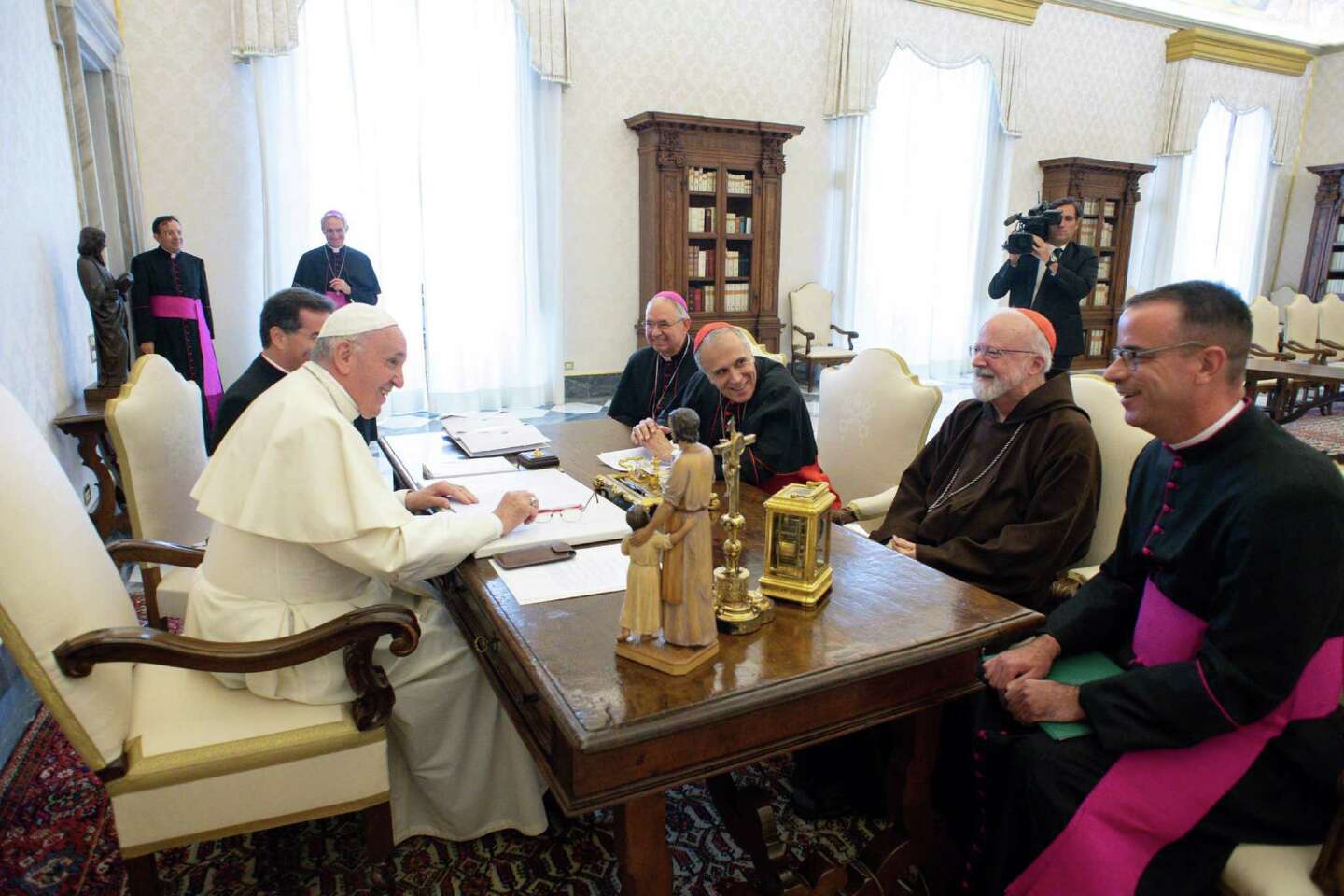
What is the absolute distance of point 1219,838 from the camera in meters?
1.41

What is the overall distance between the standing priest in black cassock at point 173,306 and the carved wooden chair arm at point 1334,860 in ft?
17.5

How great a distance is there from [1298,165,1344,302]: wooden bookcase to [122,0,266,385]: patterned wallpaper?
1310cm

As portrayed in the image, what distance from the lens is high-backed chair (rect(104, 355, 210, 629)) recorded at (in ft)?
7.36

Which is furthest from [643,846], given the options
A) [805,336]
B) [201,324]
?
[805,336]

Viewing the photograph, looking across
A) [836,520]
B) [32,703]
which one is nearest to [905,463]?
[836,520]

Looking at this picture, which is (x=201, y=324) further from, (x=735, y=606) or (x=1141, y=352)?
(x=1141, y=352)

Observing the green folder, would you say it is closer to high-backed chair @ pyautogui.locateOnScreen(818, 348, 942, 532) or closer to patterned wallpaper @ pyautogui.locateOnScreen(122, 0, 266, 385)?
high-backed chair @ pyautogui.locateOnScreen(818, 348, 942, 532)

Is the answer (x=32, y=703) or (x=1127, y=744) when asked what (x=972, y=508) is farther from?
(x=32, y=703)

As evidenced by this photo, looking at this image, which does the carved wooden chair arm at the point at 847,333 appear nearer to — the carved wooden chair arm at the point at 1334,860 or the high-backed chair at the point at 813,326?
the high-backed chair at the point at 813,326

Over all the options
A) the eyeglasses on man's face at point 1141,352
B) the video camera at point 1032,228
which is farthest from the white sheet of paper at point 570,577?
the video camera at point 1032,228

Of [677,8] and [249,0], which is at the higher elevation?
[677,8]

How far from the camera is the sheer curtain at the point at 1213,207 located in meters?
10.8

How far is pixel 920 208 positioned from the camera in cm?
909

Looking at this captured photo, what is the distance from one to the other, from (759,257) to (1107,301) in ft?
16.9
